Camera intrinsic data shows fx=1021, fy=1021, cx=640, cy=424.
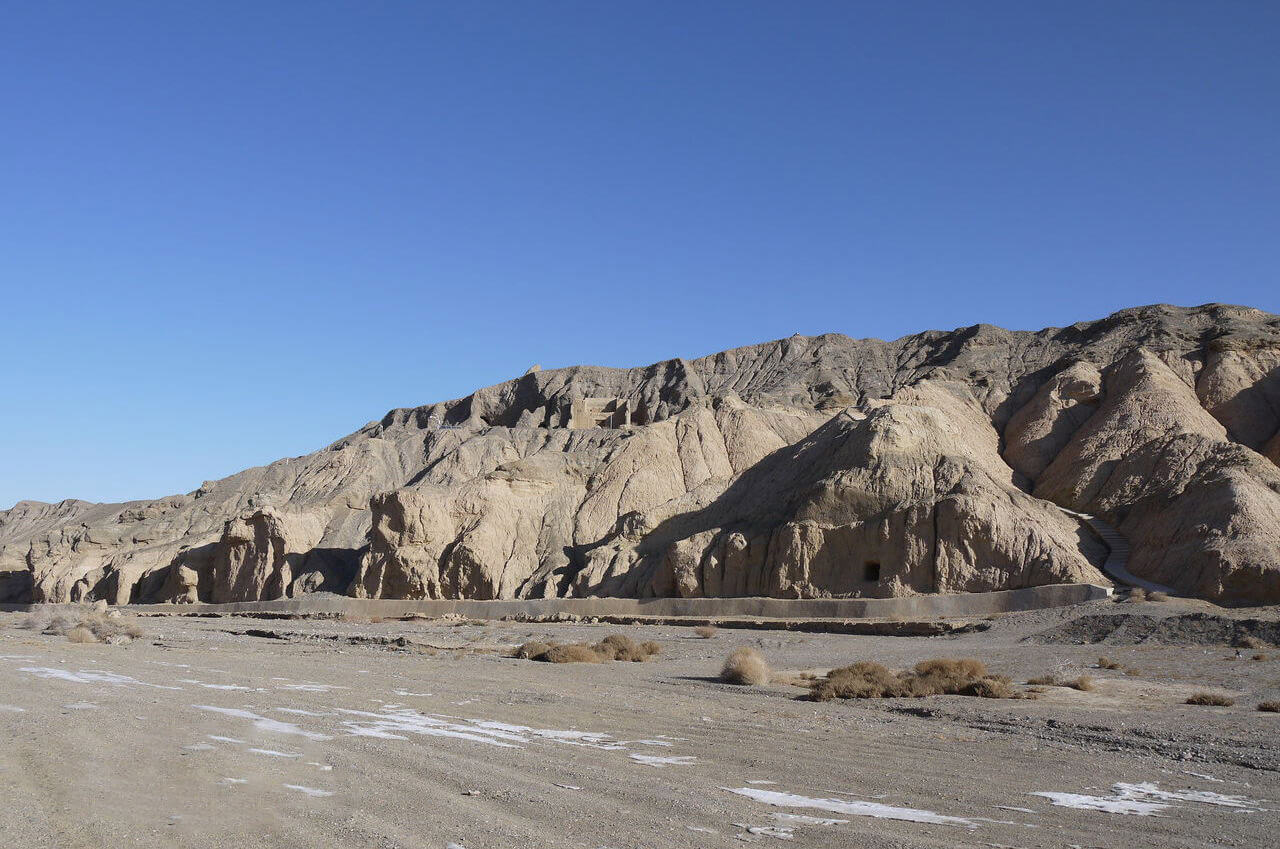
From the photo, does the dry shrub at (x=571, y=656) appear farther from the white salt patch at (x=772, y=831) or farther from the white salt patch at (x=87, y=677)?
the white salt patch at (x=772, y=831)

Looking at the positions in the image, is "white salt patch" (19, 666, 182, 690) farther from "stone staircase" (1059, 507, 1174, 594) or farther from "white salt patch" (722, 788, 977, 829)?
"stone staircase" (1059, 507, 1174, 594)

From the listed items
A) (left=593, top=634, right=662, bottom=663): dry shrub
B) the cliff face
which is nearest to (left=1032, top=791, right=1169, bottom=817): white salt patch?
(left=593, top=634, right=662, bottom=663): dry shrub

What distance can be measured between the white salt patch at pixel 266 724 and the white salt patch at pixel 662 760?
11.9 feet

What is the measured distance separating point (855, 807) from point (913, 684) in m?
9.90

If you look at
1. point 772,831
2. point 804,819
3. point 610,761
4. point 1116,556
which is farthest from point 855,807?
point 1116,556

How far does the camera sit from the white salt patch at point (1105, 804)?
30.1 feet

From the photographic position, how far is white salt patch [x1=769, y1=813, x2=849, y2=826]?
8328 millimetres

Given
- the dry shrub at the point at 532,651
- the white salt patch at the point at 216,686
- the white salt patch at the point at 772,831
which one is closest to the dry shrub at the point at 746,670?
the dry shrub at the point at 532,651

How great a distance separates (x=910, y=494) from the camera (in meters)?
41.8

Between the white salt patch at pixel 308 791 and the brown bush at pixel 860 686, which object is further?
the brown bush at pixel 860 686

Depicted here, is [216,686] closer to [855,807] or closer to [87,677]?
[87,677]

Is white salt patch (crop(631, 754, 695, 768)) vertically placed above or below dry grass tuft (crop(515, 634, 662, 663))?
above

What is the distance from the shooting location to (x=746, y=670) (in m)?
20.4

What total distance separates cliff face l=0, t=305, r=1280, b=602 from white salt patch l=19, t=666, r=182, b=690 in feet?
88.8
